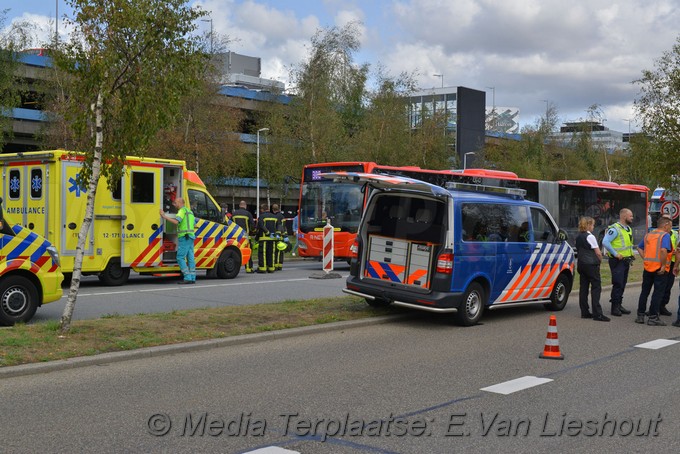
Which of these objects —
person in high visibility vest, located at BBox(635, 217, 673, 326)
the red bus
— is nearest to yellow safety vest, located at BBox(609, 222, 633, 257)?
person in high visibility vest, located at BBox(635, 217, 673, 326)

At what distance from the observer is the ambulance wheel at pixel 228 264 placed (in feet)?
61.5

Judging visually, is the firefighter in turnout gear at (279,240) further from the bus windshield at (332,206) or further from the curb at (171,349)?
the curb at (171,349)

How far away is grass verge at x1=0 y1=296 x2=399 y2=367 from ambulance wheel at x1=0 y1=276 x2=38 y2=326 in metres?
0.72

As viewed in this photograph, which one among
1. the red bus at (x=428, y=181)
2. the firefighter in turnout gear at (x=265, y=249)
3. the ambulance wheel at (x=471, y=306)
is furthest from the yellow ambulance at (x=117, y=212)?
the ambulance wheel at (x=471, y=306)

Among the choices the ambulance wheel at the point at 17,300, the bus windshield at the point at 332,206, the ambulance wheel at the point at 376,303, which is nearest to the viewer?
the ambulance wheel at the point at 17,300

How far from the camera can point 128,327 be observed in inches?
388

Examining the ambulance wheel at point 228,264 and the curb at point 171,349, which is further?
the ambulance wheel at point 228,264

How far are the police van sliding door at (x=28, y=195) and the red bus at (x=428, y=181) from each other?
6.49m

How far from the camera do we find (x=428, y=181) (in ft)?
84.2

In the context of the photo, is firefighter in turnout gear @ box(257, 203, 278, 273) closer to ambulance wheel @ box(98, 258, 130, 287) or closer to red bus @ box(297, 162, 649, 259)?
red bus @ box(297, 162, 649, 259)

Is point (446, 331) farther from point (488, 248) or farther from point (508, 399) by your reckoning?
point (508, 399)

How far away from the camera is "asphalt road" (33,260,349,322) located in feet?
41.5

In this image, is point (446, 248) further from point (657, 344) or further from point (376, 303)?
point (657, 344)

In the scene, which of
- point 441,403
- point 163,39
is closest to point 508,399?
point 441,403
